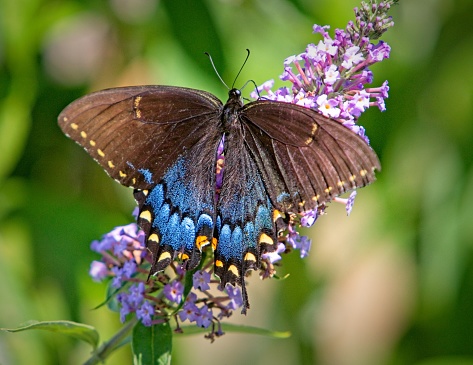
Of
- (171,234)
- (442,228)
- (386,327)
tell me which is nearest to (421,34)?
(442,228)

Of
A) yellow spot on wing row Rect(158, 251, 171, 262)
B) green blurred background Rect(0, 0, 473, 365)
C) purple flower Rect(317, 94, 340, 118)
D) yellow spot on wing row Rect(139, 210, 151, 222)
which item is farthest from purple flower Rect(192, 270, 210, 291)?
green blurred background Rect(0, 0, 473, 365)

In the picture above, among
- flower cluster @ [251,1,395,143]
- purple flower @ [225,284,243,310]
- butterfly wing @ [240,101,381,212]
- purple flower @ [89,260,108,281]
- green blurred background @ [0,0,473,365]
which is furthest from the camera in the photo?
green blurred background @ [0,0,473,365]

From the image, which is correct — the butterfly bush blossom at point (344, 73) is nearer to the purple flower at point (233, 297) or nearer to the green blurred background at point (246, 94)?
the purple flower at point (233, 297)

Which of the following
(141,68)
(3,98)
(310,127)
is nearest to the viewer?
(310,127)

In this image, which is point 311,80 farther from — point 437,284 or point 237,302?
point 437,284

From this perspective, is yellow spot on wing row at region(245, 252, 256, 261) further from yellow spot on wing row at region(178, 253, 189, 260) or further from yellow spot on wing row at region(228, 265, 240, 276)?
yellow spot on wing row at region(178, 253, 189, 260)

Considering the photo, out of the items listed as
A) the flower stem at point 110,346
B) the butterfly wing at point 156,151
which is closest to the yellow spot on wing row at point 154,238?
the butterfly wing at point 156,151

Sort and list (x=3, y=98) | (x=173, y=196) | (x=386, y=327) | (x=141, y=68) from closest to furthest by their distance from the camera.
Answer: (x=173, y=196) < (x=3, y=98) < (x=141, y=68) < (x=386, y=327)
